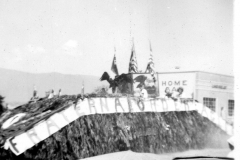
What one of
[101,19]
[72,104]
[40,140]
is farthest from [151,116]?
[101,19]

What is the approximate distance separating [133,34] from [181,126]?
3942mm

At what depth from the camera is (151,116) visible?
8.05 m

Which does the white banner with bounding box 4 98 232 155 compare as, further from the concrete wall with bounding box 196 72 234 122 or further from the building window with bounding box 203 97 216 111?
the building window with bounding box 203 97 216 111

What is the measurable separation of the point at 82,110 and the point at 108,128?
2.98 feet

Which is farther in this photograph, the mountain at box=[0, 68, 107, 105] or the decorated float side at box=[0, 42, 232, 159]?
the mountain at box=[0, 68, 107, 105]

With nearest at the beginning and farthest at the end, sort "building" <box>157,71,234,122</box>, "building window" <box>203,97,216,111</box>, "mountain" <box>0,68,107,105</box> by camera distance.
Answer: "mountain" <box>0,68,107,105</box> < "building" <box>157,71,234,122</box> < "building window" <box>203,97,216,111</box>

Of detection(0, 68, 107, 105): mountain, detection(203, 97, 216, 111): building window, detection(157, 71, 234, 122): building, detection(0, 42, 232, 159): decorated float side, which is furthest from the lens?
detection(203, 97, 216, 111): building window

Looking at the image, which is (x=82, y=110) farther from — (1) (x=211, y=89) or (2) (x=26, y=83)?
(2) (x=26, y=83)

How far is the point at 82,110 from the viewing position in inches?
258

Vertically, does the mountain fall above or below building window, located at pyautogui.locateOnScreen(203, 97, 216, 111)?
above

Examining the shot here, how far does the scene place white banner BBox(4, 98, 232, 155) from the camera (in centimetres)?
563

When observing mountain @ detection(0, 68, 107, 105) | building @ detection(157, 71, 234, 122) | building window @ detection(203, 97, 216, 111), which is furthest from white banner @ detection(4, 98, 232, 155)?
building window @ detection(203, 97, 216, 111)

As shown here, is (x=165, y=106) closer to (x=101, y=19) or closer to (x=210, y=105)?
(x=101, y=19)

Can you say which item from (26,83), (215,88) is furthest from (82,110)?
(26,83)
